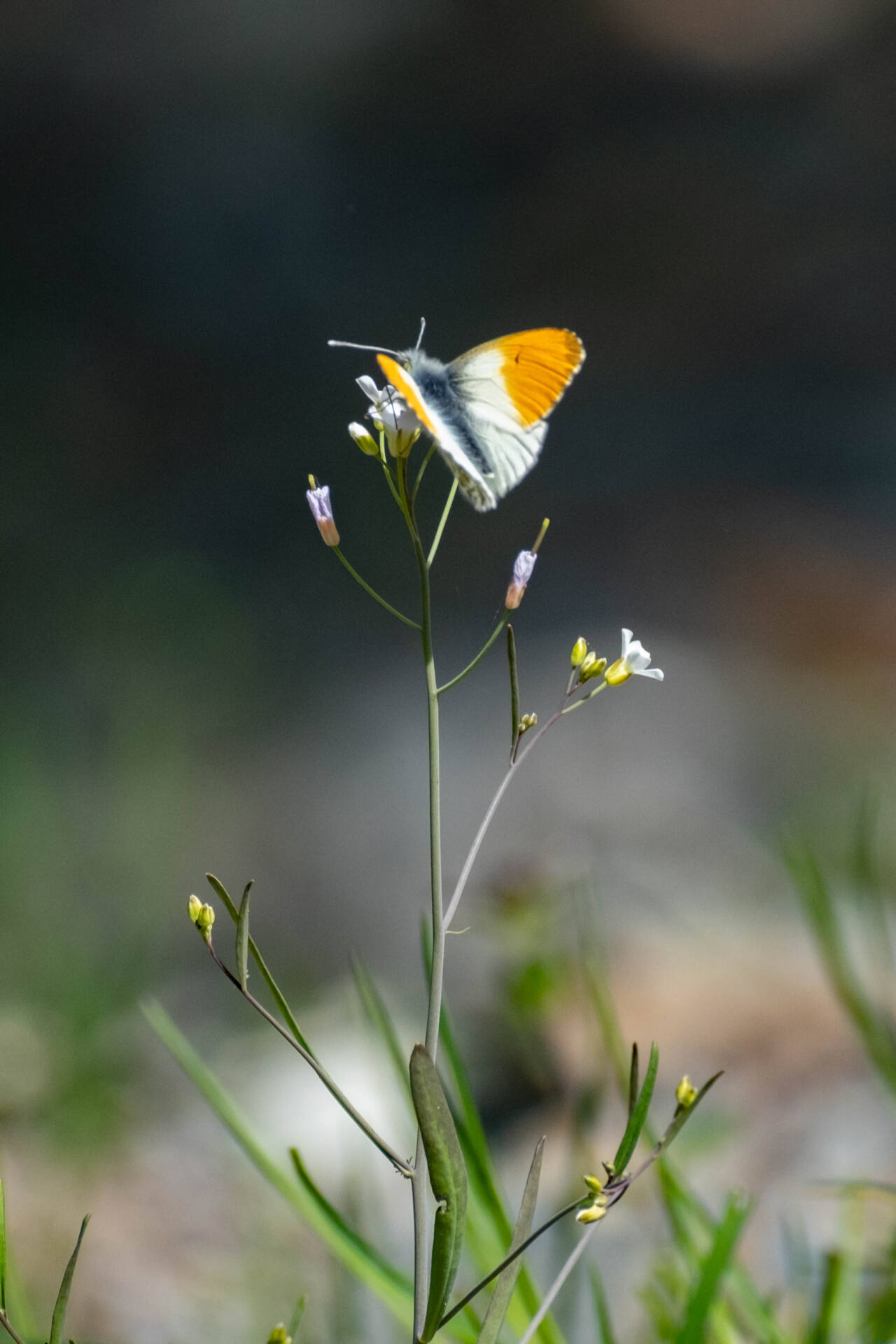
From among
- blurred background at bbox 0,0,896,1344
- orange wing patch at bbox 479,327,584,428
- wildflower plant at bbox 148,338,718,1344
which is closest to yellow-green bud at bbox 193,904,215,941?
wildflower plant at bbox 148,338,718,1344

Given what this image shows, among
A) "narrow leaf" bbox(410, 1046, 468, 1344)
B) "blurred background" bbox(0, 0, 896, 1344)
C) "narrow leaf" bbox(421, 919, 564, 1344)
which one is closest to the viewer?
"narrow leaf" bbox(410, 1046, 468, 1344)

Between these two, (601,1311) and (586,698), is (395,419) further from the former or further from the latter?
(601,1311)

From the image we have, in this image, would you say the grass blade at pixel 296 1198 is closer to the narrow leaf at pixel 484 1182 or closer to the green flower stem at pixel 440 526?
the narrow leaf at pixel 484 1182

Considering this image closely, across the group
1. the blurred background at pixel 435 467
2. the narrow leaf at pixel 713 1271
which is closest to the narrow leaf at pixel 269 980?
the narrow leaf at pixel 713 1271

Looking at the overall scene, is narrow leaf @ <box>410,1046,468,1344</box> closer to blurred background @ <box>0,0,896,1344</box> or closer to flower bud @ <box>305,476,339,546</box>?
flower bud @ <box>305,476,339,546</box>

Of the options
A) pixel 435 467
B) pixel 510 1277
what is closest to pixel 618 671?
pixel 510 1277

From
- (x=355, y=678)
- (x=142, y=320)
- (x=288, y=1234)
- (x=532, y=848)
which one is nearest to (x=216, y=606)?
(x=355, y=678)

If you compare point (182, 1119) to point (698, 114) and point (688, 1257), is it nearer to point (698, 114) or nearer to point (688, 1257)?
point (688, 1257)
